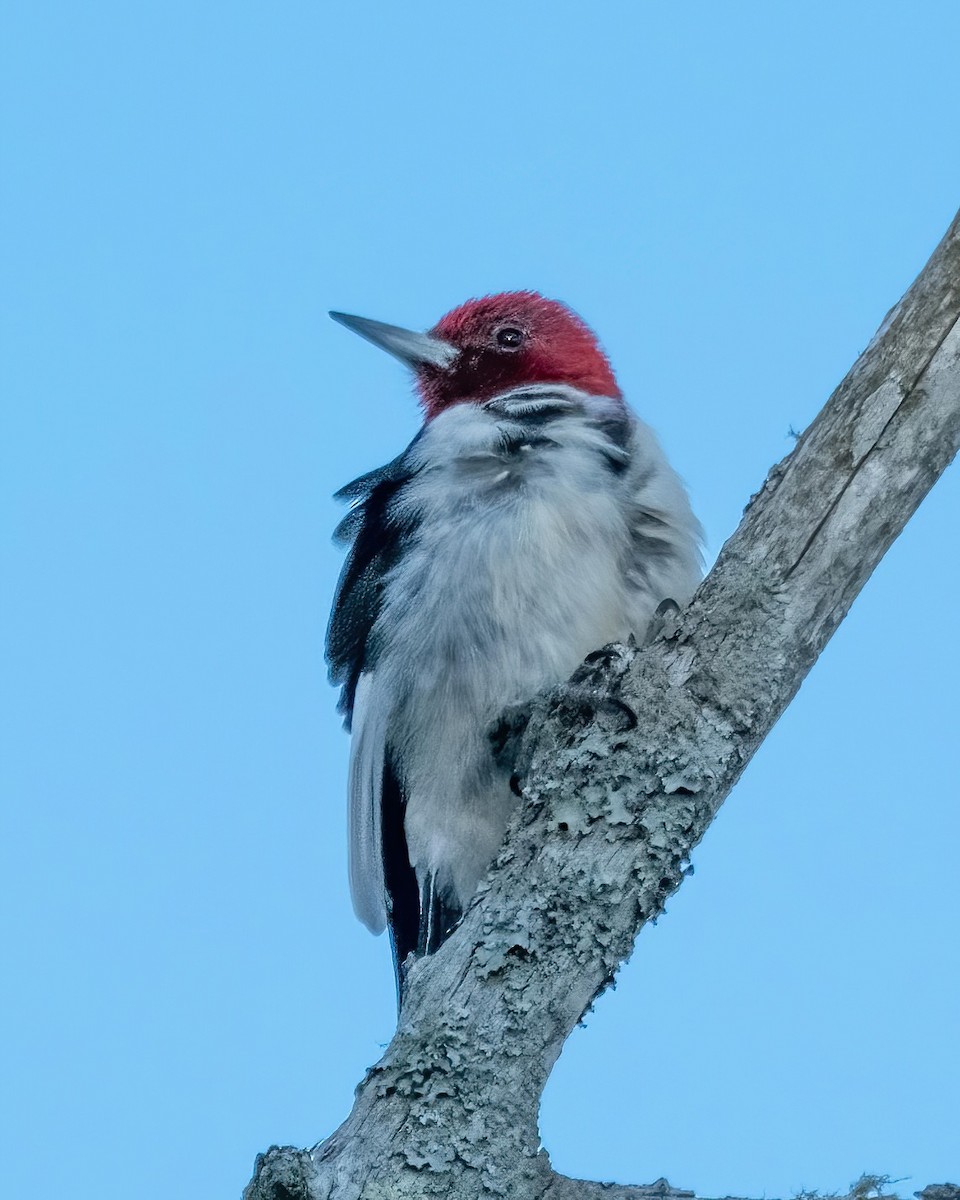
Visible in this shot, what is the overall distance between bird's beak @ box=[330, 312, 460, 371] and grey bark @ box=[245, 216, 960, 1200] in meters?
2.25

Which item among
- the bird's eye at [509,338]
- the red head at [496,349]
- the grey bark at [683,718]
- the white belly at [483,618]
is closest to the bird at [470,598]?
the white belly at [483,618]

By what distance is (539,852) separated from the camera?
3.15 m

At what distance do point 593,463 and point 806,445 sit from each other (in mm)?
1054

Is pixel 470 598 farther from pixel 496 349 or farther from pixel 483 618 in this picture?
pixel 496 349

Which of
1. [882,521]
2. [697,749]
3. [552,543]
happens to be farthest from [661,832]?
[552,543]

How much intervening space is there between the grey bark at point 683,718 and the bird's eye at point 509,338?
2142 millimetres

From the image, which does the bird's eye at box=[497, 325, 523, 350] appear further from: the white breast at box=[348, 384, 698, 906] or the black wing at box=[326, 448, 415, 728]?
the white breast at box=[348, 384, 698, 906]

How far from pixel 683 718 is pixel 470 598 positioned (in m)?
1.07

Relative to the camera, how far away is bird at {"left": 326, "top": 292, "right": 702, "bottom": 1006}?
13.3 feet

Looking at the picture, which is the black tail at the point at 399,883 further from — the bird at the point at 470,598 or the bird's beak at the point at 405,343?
the bird's beak at the point at 405,343

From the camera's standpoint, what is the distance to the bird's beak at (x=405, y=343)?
5.30 metres

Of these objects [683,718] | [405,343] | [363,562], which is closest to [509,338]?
[405,343]

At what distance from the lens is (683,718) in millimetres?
3207

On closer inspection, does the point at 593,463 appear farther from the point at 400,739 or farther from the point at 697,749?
the point at 697,749
